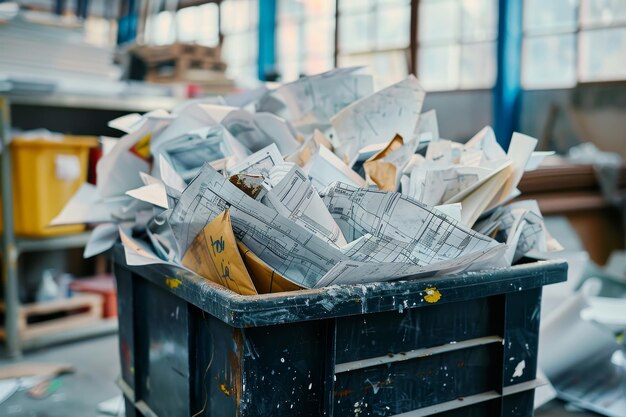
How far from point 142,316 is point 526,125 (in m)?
4.87

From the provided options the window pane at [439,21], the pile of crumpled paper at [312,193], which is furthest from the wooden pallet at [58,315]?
the window pane at [439,21]

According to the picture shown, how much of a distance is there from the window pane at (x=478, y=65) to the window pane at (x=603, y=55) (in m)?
0.76

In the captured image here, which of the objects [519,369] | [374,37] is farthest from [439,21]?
[519,369]

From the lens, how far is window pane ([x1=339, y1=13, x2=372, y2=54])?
20.7ft

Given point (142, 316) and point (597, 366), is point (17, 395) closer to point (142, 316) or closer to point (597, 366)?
point (142, 316)

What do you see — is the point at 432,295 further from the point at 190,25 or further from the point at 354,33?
the point at 190,25

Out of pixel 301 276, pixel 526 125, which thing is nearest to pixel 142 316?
pixel 301 276

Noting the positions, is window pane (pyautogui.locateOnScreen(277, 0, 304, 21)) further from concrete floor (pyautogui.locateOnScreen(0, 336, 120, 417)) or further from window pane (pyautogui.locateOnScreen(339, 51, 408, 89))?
concrete floor (pyautogui.locateOnScreen(0, 336, 120, 417))

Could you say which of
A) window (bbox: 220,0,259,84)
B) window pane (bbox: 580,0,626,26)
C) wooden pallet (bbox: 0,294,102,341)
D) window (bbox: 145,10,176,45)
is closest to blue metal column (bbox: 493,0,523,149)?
window pane (bbox: 580,0,626,26)

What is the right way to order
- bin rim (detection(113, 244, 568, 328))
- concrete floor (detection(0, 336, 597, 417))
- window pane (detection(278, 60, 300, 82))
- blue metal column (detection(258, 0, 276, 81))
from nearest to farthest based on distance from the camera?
bin rim (detection(113, 244, 568, 328)) < concrete floor (detection(0, 336, 597, 417)) < window pane (detection(278, 60, 300, 82)) < blue metal column (detection(258, 0, 276, 81))

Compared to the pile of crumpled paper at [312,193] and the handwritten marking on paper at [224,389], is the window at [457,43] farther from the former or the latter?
the handwritten marking on paper at [224,389]

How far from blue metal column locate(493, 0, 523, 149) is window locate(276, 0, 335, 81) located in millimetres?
2100

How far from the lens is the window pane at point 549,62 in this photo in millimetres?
5004

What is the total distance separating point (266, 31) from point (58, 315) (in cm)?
529
